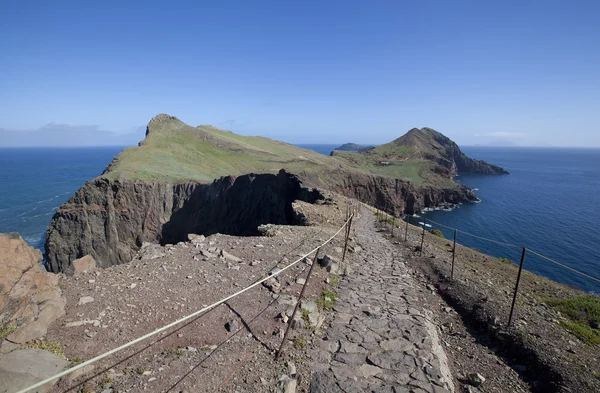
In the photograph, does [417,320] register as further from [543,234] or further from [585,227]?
[585,227]

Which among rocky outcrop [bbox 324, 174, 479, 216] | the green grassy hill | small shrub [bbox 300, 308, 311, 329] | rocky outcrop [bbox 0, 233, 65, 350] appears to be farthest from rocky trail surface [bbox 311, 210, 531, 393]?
rocky outcrop [bbox 324, 174, 479, 216]

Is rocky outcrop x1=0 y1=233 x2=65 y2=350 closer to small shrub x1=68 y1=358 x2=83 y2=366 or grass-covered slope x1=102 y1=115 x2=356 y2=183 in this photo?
small shrub x1=68 y1=358 x2=83 y2=366

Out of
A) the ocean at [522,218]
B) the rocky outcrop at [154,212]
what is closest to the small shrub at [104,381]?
the rocky outcrop at [154,212]

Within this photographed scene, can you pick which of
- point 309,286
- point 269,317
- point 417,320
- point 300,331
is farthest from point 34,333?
point 417,320

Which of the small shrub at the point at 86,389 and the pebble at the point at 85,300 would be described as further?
the pebble at the point at 85,300

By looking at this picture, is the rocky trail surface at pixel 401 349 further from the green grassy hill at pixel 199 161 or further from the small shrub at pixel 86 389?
the green grassy hill at pixel 199 161

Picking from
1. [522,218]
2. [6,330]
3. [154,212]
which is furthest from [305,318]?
[522,218]
